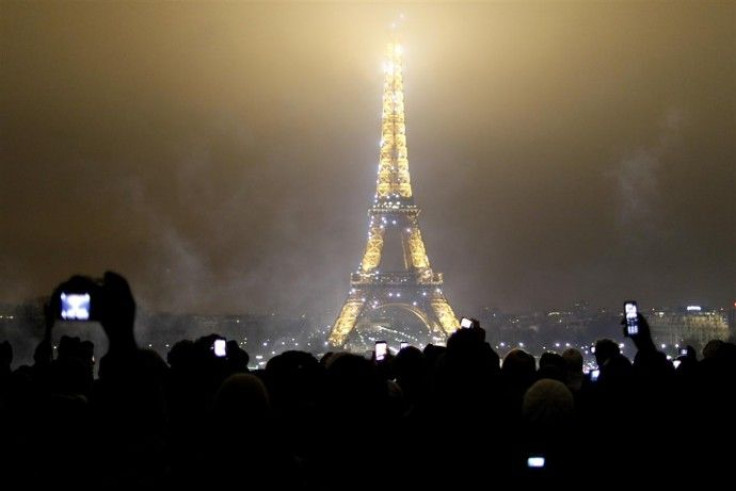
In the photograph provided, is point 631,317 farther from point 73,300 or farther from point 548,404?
point 73,300

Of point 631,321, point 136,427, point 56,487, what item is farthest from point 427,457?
point 631,321

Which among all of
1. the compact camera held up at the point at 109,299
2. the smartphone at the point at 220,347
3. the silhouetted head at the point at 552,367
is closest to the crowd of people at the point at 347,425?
the compact camera held up at the point at 109,299

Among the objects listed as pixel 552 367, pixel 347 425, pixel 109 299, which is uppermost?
pixel 109 299

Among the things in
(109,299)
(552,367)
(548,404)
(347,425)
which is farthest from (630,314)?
(109,299)

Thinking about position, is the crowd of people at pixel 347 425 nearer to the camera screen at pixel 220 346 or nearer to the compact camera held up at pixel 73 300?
the compact camera held up at pixel 73 300

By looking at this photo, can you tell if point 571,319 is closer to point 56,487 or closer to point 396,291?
point 396,291

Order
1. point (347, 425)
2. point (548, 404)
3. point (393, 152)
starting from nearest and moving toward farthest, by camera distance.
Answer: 1. point (347, 425)
2. point (548, 404)
3. point (393, 152)

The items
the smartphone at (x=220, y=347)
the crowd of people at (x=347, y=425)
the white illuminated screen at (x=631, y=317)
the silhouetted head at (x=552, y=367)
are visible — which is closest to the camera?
the crowd of people at (x=347, y=425)
